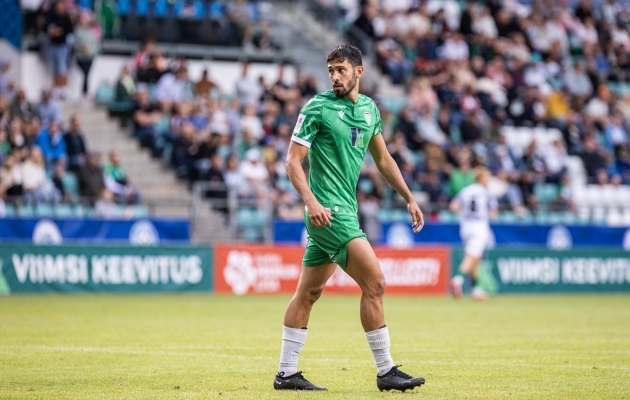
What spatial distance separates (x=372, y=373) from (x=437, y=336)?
13.6 feet

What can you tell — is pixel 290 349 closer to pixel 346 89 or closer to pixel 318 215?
pixel 318 215

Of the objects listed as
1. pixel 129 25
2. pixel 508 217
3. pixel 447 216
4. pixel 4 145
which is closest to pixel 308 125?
pixel 4 145

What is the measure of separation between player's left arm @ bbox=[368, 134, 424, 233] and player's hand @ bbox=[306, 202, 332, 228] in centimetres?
92

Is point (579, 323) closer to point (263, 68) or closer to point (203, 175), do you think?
point (203, 175)

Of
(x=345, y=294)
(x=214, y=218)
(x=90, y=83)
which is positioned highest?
(x=90, y=83)

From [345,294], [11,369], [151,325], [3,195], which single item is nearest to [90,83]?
[3,195]

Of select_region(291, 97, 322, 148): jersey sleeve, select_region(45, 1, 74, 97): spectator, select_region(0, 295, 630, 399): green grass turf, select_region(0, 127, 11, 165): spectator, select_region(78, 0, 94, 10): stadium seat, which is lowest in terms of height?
select_region(0, 295, 630, 399): green grass turf

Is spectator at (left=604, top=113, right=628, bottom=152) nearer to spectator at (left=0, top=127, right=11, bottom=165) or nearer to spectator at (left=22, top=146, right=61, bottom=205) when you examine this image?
spectator at (left=22, top=146, right=61, bottom=205)

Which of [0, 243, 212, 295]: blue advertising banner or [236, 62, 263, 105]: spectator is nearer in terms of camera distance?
[0, 243, 212, 295]: blue advertising banner

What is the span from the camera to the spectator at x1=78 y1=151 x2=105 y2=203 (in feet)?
76.0

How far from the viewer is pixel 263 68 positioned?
3062 centimetres

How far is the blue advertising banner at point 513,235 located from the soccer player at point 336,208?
15796 mm

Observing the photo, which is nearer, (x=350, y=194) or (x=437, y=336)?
(x=350, y=194)

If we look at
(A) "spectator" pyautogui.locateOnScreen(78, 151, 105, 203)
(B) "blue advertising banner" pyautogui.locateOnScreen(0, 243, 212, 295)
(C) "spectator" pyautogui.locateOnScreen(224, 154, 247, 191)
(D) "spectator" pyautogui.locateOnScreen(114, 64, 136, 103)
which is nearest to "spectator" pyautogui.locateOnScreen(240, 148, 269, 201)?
(C) "spectator" pyautogui.locateOnScreen(224, 154, 247, 191)
